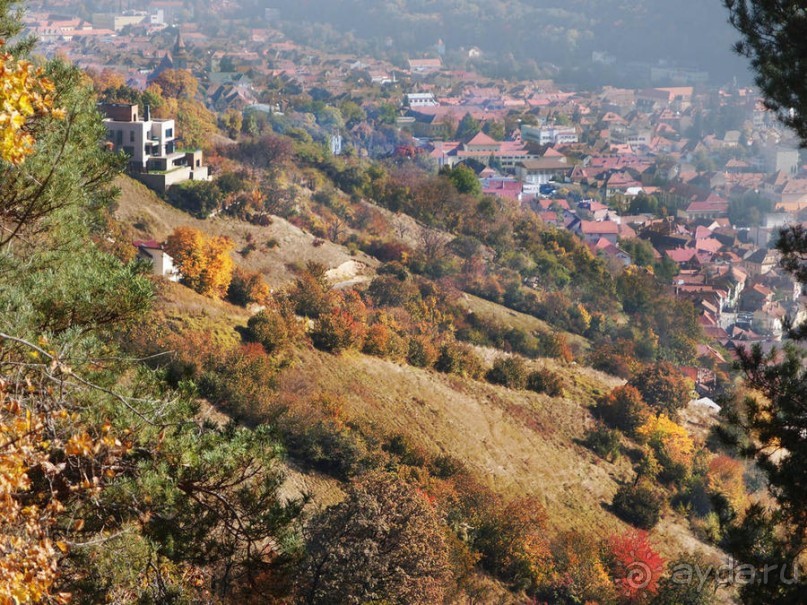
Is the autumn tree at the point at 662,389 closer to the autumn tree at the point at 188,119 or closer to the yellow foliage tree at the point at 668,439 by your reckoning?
the yellow foliage tree at the point at 668,439

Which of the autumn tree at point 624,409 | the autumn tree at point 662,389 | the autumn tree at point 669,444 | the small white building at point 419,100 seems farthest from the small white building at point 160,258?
the small white building at point 419,100

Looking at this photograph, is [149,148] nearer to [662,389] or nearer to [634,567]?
[662,389]

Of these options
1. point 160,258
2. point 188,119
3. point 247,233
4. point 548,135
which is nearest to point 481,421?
point 160,258

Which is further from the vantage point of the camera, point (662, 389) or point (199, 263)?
point (662, 389)

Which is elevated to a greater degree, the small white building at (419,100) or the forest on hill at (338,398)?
the forest on hill at (338,398)

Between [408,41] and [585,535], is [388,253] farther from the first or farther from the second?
[408,41]

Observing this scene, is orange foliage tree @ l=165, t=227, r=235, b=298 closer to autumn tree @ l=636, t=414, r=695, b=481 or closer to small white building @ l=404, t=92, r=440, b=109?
autumn tree @ l=636, t=414, r=695, b=481

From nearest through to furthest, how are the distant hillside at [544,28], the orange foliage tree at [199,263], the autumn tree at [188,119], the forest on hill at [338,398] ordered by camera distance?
the forest on hill at [338,398] < the orange foliage tree at [199,263] < the autumn tree at [188,119] < the distant hillside at [544,28]
